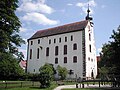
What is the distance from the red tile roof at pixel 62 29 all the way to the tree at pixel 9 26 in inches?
1090

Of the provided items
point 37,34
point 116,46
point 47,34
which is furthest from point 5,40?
point 37,34

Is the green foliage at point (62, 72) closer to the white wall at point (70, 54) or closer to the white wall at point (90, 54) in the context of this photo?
the white wall at point (70, 54)

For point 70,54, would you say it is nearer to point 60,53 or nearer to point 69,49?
point 69,49

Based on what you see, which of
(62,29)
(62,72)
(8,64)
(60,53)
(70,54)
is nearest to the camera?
(8,64)

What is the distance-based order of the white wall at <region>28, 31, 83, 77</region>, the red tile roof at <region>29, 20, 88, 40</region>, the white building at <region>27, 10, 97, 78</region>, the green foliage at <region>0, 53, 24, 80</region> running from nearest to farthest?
the green foliage at <region>0, 53, 24, 80</region> < the white building at <region>27, 10, 97, 78</region> < the white wall at <region>28, 31, 83, 77</region> < the red tile roof at <region>29, 20, 88, 40</region>

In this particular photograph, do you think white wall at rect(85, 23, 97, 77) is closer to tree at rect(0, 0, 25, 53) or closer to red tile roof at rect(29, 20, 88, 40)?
red tile roof at rect(29, 20, 88, 40)

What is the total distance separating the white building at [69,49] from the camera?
157 ft

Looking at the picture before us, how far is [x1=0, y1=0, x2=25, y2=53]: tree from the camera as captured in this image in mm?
21078

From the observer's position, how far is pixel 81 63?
156 feet

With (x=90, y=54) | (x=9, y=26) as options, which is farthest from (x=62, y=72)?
(x=9, y=26)

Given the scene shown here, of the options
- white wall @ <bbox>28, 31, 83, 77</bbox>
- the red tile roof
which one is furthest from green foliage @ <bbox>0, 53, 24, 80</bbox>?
the red tile roof

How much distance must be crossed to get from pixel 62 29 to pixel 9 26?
3307 centimetres

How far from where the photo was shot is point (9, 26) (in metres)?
22.3

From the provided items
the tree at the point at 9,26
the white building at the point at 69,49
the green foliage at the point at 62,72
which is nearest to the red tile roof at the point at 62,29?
the white building at the point at 69,49
